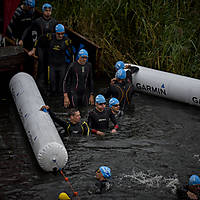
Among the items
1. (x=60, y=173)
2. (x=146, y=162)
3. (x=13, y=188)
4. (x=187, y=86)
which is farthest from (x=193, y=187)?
(x=187, y=86)

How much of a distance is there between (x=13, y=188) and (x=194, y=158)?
11.9ft

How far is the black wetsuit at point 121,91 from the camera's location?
414 inches

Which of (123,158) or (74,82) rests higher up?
(74,82)

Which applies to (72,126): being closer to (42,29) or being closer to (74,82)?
(74,82)

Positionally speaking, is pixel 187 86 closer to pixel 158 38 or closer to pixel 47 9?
pixel 158 38

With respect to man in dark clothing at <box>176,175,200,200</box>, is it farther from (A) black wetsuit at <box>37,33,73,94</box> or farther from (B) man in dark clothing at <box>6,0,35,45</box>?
(B) man in dark clothing at <box>6,0,35,45</box>

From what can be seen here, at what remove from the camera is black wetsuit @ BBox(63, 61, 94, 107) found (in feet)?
34.6

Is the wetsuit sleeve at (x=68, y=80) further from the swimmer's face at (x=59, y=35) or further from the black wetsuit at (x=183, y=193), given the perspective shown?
the black wetsuit at (x=183, y=193)

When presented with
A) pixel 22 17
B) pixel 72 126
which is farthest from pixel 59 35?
pixel 72 126

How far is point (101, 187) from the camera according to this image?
272 inches

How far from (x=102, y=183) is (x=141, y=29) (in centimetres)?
800

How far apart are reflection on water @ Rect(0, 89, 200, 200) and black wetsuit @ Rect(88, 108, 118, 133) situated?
9.4 inches

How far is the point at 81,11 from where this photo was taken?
14.2 meters

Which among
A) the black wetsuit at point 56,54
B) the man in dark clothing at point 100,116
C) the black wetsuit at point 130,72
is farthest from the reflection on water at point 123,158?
the black wetsuit at point 56,54
